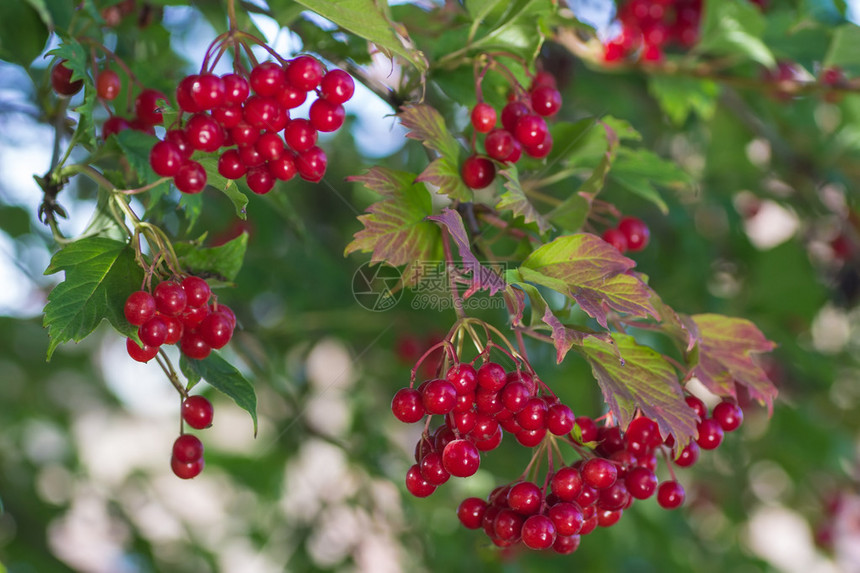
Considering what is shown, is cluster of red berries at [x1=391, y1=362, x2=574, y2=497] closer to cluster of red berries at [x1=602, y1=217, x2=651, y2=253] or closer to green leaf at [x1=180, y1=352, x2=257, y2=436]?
green leaf at [x1=180, y1=352, x2=257, y2=436]

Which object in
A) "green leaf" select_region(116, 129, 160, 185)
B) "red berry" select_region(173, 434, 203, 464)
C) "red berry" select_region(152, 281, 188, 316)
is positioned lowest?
"red berry" select_region(173, 434, 203, 464)

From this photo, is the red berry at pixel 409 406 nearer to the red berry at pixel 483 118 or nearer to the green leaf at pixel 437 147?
the green leaf at pixel 437 147

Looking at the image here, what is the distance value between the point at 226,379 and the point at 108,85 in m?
0.39

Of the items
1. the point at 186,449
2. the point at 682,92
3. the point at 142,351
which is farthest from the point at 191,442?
the point at 682,92

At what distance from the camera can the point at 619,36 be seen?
56.3 inches

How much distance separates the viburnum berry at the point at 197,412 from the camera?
2.49 feet

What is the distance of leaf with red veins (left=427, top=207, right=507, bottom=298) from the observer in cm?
62

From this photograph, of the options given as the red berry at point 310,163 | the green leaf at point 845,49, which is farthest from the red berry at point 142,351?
the green leaf at point 845,49

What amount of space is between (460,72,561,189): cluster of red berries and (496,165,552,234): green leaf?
0.14ft

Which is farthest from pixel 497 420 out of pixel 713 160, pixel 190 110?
pixel 713 160

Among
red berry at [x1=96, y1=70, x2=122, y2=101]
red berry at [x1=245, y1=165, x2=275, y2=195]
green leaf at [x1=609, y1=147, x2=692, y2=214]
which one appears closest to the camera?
red berry at [x1=245, y1=165, x2=275, y2=195]

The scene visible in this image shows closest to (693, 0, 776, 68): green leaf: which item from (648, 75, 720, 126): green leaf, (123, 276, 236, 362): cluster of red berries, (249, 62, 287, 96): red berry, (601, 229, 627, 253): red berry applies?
(648, 75, 720, 126): green leaf

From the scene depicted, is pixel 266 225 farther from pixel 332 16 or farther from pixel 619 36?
pixel 332 16

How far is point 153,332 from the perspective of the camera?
0.66 m
